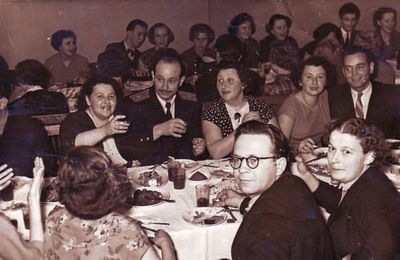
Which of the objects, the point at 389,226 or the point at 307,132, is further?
the point at 307,132

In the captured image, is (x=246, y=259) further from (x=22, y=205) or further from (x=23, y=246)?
(x=22, y=205)

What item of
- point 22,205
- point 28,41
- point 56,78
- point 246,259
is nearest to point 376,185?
point 246,259

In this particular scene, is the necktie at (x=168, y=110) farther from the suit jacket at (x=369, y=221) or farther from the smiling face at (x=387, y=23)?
the smiling face at (x=387, y=23)

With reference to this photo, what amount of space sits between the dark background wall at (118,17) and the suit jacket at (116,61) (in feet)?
6.52

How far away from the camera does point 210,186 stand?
3096 mm

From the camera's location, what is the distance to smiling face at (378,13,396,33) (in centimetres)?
700

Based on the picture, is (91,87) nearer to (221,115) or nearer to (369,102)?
(221,115)

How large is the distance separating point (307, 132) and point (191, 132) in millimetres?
945

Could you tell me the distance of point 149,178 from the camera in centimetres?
329

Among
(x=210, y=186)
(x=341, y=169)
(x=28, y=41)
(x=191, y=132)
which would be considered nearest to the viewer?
(x=341, y=169)

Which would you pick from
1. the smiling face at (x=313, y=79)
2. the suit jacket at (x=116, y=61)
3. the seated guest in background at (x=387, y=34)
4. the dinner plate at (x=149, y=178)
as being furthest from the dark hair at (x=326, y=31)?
the dinner plate at (x=149, y=178)

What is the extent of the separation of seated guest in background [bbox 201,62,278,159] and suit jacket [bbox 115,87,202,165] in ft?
0.44

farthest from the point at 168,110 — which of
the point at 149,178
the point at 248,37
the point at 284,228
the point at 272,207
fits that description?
the point at 248,37

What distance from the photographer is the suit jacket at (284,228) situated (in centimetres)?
198
